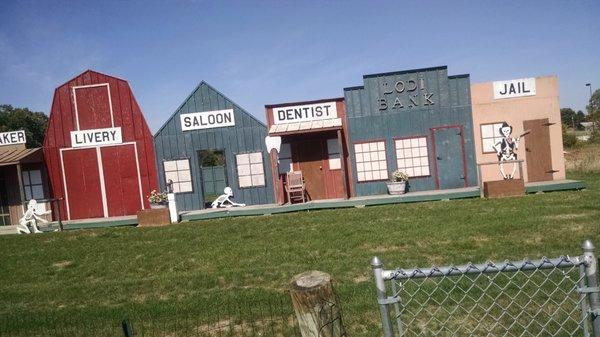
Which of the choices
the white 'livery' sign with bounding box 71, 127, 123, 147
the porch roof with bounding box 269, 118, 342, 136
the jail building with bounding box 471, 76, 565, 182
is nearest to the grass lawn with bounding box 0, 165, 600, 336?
the jail building with bounding box 471, 76, 565, 182

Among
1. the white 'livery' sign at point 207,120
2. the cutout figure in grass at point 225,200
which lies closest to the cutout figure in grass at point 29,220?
the white 'livery' sign at point 207,120

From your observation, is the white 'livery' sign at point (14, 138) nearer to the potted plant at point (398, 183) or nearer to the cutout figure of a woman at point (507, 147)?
the potted plant at point (398, 183)

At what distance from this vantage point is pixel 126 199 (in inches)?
611

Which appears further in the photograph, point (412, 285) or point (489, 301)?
point (412, 285)

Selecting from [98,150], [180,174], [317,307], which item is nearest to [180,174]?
[180,174]

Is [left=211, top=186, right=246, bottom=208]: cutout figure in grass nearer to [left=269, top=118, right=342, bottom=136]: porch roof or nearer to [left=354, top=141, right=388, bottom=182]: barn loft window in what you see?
[left=269, top=118, right=342, bottom=136]: porch roof

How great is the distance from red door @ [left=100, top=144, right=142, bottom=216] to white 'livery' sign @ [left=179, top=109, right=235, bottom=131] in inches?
92.5

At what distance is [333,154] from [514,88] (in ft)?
21.3

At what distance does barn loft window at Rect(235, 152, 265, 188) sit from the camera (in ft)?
48.5

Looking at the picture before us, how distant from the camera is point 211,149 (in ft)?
49.1

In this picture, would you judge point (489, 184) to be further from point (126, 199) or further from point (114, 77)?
point (114, 77)

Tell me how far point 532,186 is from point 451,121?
10.8ft

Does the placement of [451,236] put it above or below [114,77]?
below

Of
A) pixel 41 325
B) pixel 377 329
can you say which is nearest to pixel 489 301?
pixel 377 329
